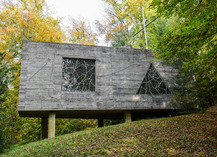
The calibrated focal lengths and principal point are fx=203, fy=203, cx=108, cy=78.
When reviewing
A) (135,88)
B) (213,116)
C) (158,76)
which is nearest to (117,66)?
(135,88)

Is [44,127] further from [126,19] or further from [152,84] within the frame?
[126,19]

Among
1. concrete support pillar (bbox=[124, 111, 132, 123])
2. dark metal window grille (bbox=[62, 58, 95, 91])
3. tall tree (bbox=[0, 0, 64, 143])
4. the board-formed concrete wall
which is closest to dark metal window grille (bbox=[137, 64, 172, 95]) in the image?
the board-formed concrete wall

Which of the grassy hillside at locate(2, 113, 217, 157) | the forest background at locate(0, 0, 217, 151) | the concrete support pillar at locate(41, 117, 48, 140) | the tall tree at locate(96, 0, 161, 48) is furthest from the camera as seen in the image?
the tall tree at locate(96, 0, 161, 48)

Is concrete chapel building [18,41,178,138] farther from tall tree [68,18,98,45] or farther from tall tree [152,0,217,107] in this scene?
tall tree [68,18,98,45]

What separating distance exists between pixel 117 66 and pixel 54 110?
4.63 meters

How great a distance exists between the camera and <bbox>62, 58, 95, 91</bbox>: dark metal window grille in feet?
38.5

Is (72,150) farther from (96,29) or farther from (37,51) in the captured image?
(96,29)

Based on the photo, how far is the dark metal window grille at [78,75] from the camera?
11727mm

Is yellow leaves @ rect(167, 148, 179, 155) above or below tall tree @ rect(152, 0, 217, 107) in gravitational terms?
below

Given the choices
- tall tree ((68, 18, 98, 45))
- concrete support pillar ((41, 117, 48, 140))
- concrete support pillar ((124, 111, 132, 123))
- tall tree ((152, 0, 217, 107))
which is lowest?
concrete support pillar ((41, 117, 48, 140))

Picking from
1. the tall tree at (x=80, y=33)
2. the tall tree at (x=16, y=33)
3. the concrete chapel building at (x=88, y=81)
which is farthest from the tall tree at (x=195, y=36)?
the tall tree at (x=80, y=33)

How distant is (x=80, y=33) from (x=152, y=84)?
39.3 feet

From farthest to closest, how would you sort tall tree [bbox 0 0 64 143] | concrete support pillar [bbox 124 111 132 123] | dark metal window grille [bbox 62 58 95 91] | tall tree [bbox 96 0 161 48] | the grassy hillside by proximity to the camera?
tall tree [bbox 96 0 161 48] → tall tree [bbox 0 0 64 143] → concrete support pillar [bbox 124 111 132 123] → dark metal window grille [bbox 62 58 95 91] → the grassy hillside

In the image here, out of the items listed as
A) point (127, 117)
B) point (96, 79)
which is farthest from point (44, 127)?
point (127, 117)
